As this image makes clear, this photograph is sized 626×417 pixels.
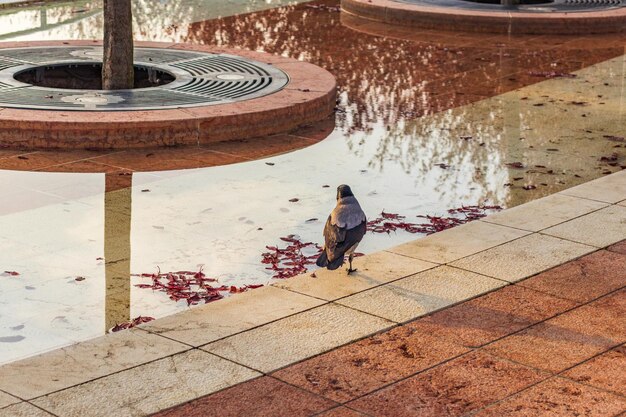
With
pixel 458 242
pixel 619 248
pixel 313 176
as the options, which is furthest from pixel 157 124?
pixel 619 248

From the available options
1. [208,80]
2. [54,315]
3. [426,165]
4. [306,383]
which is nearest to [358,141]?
[426,165]

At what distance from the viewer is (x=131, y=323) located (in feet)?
21.7

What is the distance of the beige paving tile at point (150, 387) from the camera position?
537cm

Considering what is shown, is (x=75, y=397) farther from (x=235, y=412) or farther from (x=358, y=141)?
(x=358, y=141)

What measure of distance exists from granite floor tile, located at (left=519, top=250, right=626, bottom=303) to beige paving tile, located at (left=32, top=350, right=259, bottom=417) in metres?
2.21

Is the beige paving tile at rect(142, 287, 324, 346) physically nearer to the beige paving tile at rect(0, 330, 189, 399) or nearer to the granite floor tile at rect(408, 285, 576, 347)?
the beige paving tile at rect(0, 330, 189, 399)

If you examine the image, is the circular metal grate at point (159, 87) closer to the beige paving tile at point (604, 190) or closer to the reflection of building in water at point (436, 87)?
the reflection of building in water at point (436, 87)

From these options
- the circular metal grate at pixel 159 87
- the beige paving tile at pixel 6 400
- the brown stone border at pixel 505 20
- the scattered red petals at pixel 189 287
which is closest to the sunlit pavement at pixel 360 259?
the beige paving tile at pixel 6 400

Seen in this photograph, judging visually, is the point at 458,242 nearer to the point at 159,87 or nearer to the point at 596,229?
the point at 596,229

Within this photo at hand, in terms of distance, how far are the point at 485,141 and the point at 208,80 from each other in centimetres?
305

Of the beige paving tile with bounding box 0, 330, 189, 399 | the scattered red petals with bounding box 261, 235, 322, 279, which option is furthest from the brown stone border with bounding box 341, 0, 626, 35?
the beige paving tile with bounding box 0, 330, 189, 399

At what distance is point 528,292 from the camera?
7035 millimetres

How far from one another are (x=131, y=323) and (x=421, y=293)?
5.61ft

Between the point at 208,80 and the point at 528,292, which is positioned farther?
the point at 208,80
